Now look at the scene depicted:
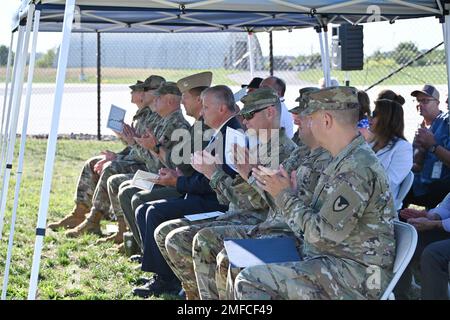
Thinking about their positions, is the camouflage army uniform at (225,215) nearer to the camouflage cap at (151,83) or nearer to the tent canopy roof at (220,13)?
the tent canopy roof at (220,13)

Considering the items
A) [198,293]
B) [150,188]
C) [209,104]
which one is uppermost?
[209,104]

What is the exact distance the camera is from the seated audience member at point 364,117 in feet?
18.0

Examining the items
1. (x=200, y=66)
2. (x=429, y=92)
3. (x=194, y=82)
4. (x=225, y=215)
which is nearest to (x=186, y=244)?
(x=225, y=215)

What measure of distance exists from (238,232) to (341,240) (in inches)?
53.1

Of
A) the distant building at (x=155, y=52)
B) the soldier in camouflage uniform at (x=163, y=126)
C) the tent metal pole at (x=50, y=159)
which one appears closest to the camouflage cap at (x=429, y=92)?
the soldier in camouflage uniform at (x=163, y=126)

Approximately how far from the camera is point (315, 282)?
379 centimetres

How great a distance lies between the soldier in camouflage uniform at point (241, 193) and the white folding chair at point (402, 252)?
4.08 ft

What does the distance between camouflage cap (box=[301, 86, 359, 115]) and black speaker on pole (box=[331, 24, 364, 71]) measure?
4622 millimetres

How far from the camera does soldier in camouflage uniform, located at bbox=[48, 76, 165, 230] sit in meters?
7.96
